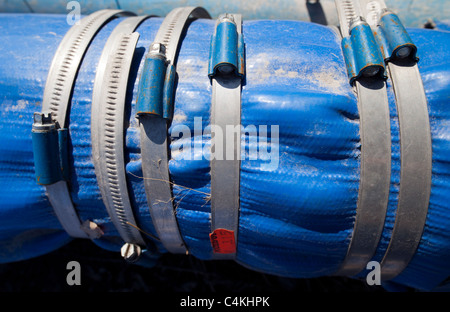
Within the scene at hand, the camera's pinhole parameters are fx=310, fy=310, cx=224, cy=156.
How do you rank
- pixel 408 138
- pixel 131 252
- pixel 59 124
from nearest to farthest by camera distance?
pixel 408 138 < pixel 59 124 < pixel 131 252

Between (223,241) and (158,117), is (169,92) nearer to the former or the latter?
(158,117)

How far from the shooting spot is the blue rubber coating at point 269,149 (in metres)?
0.96

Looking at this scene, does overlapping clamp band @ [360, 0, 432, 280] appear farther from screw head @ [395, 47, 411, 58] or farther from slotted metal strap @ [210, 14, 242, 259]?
slotted metal strap @ [210, 14, 242, 259]

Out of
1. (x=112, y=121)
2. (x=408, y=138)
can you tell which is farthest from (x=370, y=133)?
(x=112, y=121)

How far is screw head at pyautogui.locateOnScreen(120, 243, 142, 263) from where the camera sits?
1.18 m

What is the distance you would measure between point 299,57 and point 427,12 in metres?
0.88

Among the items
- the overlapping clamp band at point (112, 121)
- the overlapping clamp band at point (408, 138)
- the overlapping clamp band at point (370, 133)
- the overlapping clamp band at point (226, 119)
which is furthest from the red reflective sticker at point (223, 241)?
the overlapping clamp band at point (408, 138)

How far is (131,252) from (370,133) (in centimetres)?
94

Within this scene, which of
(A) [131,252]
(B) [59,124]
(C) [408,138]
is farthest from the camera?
(A) [131,252]

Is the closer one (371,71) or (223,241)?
(371,71)

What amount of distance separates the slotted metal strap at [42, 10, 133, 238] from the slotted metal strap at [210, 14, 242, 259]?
1.65 ft

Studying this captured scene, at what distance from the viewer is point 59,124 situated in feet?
3.40

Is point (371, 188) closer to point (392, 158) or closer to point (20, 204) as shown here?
point (392, 158)

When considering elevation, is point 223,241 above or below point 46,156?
below
